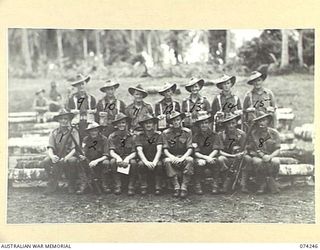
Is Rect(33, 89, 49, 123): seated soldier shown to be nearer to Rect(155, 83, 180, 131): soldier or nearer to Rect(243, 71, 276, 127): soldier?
Rect(155, 83, 180, 131): soldier

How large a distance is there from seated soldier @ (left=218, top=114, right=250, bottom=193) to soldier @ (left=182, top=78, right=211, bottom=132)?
0.08m

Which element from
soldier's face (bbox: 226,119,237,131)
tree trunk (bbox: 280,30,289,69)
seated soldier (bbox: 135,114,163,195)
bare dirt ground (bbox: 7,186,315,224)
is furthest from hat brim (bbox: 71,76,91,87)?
tree trunk (bbox: 280,30,289,69)

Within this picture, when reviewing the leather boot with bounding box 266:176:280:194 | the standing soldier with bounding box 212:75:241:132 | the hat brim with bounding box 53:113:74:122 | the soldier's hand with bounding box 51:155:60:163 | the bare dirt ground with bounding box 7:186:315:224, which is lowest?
the bare dirt ground with bounding box 7:186:315:224

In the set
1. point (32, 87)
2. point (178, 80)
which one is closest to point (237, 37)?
point (178, 80)

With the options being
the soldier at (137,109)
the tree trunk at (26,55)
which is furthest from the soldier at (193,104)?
the tree trunk at (26,55)

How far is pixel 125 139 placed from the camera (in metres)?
1.38

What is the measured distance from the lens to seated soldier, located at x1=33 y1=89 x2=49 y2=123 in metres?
1.37

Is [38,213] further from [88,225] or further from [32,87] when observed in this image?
[32,87]

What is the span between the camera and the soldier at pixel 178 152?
1.37 m

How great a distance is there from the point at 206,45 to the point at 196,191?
1.42ft

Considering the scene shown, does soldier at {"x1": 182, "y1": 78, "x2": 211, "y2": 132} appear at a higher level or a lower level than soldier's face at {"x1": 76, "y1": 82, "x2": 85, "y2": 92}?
lower

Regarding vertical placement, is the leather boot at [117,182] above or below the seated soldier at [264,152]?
below

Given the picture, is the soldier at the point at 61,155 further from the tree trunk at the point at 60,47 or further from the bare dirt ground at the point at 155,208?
the tree trunk at the point at 60,47

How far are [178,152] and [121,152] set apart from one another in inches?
6.6
